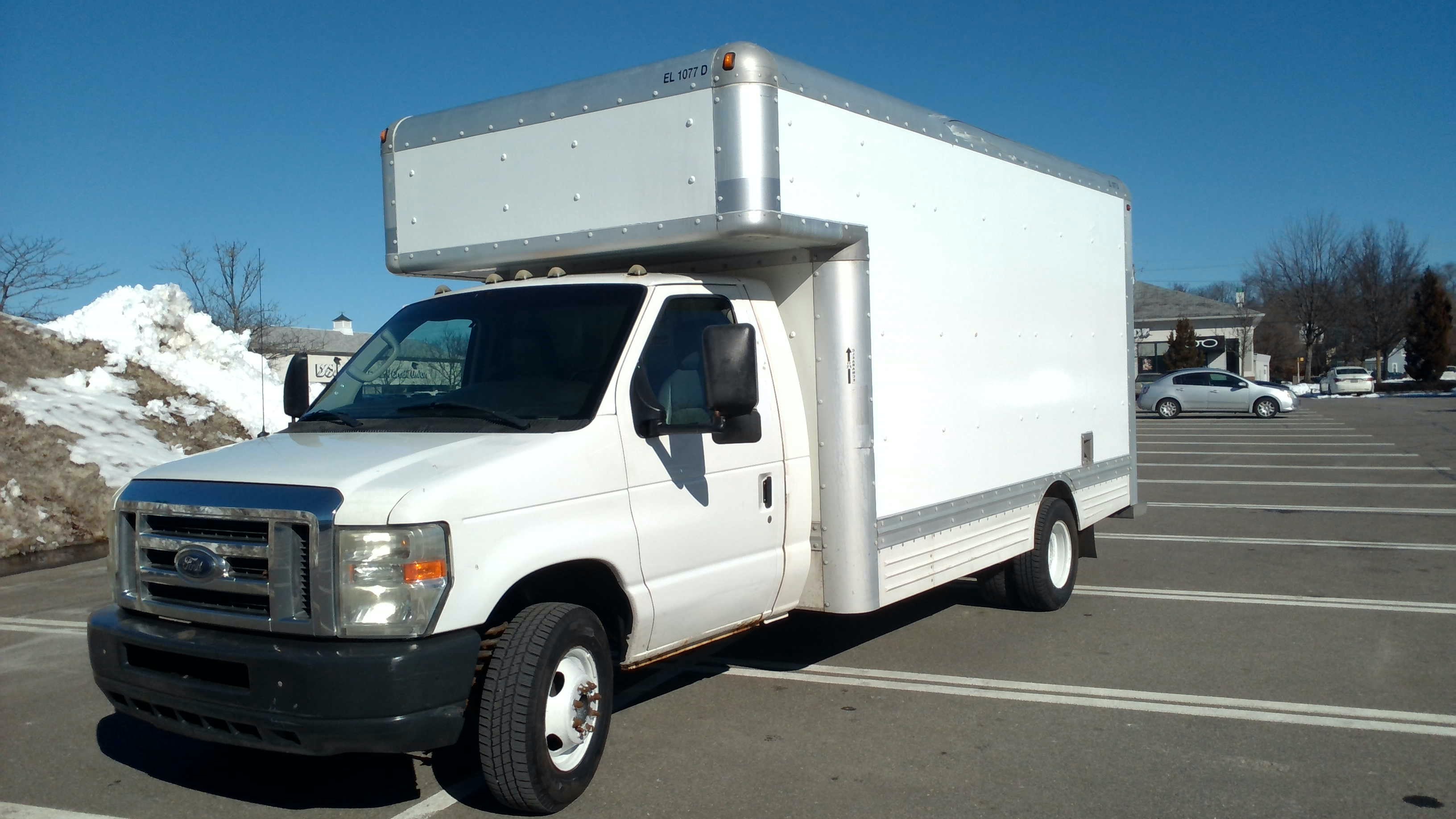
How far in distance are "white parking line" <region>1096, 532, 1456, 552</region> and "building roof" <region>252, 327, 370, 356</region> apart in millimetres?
20755

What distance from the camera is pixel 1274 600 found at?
27.2 ft

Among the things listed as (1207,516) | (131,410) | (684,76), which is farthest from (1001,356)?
(131,410)

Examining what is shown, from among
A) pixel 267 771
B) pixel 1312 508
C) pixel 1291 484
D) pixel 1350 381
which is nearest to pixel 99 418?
pixel 267 771

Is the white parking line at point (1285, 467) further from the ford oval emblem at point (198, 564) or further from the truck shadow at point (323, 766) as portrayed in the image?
the ford oval emblem at point (198, 564)

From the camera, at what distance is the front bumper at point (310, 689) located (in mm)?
3791

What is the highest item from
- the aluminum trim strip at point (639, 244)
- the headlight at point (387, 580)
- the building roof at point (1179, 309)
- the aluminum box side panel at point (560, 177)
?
the building roof at point (1179, 309)

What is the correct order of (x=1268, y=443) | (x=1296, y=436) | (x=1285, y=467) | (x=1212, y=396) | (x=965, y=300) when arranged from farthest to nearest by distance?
(x=1212, y=396) → (x=1296, y=436) → (x=1268, y=443) → (x=1285, y=467) → (x=965, y=300)

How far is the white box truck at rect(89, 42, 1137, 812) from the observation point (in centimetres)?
391

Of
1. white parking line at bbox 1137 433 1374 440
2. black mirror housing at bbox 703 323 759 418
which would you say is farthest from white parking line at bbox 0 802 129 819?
white parking line at bbox 1137 433 1374 440

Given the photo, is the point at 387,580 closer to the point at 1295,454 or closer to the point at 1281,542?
the point at 1281,542

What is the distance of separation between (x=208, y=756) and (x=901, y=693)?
3.45 m

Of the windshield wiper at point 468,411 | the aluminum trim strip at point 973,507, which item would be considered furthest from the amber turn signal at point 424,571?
the aluminum trim strip at point 973,507

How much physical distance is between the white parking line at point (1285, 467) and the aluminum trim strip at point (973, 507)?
36.0ft

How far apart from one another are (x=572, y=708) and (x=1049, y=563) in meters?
4.46
